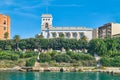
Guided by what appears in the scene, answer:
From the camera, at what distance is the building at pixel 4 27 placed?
4245 inches

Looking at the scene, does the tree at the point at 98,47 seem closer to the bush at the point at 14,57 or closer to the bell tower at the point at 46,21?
the bush at the point at 14,57

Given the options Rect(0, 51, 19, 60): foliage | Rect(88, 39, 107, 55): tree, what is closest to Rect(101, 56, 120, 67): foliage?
Rect(88, 39, 107, 55): tree

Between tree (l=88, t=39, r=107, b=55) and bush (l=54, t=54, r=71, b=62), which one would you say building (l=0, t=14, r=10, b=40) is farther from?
tree (l=88, t=39, r=107, b=55)

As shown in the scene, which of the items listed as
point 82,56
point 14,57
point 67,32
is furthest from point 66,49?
point 67,32

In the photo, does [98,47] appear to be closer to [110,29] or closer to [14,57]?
[14,57]

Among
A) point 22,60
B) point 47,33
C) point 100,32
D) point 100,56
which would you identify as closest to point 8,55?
point 22,60

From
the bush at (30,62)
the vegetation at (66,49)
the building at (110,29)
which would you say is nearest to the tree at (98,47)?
the vegetation at (66,49)

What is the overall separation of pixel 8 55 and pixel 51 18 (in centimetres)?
4326

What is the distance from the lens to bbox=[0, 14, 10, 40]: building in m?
108

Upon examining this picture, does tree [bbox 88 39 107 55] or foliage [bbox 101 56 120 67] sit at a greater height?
tree [bbox 88 39 107 55]

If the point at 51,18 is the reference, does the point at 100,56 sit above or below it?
below

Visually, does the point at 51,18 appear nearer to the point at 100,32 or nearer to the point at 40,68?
the point at 100,32

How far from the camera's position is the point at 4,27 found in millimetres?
109500

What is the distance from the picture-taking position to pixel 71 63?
86.9m
